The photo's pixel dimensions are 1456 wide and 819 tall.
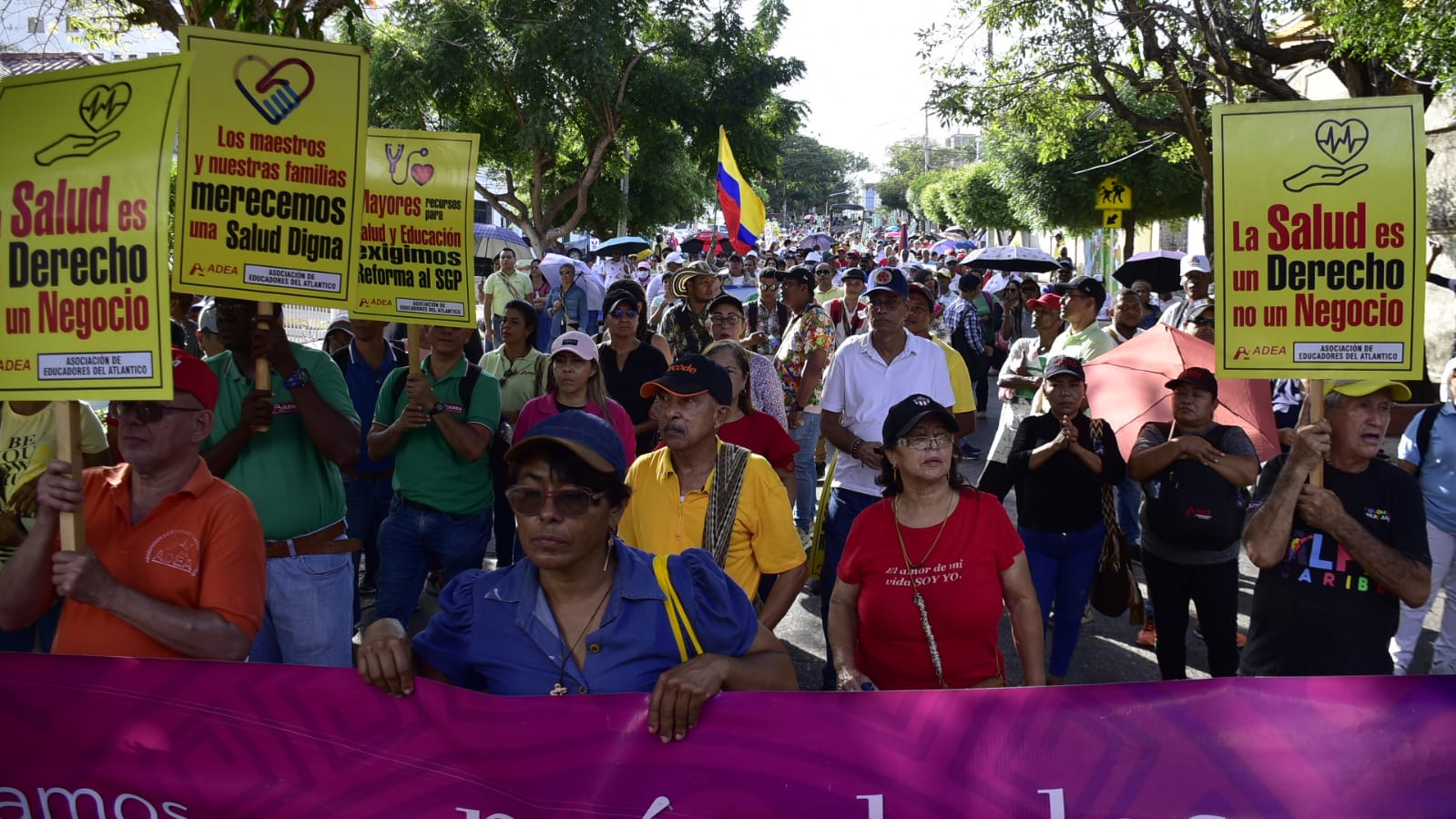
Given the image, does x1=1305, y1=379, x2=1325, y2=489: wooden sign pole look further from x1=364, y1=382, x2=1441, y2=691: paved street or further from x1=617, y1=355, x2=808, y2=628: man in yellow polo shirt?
x1=364, y1=382, x2=1441, y2=691: paved street

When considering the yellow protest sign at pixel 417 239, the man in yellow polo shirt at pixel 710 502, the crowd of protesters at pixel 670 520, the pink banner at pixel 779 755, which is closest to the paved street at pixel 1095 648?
the crowd of protesters at pixel 670 520

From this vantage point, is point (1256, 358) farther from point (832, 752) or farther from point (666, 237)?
point (666, 237)

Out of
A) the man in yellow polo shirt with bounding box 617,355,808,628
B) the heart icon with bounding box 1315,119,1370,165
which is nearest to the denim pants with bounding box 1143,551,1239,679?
the man in yellow polo shirt with bounding box 617,355,808,628

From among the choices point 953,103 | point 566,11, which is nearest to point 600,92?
point 566,11

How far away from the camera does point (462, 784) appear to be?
268 cm

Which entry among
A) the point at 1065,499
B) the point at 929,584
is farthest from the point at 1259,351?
the point at 1065,499

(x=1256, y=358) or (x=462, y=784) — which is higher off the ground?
(x=1256, y=358)

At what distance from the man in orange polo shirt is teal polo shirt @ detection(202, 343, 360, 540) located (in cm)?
85

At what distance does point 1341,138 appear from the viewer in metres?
3.50

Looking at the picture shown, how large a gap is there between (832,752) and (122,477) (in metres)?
2.06

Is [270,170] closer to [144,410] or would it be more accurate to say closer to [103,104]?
[103,104]

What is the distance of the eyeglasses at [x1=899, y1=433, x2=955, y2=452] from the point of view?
154 inches

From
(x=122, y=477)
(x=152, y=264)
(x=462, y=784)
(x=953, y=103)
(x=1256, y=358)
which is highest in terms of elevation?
(x=953, y=103)

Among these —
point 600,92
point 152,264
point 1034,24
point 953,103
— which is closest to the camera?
point 152,264
